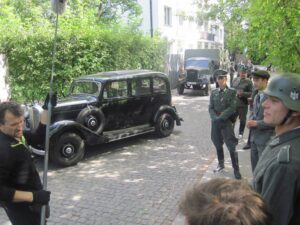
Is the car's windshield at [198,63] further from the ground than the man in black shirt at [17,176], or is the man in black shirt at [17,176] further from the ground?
the car's windshield at [198,63]

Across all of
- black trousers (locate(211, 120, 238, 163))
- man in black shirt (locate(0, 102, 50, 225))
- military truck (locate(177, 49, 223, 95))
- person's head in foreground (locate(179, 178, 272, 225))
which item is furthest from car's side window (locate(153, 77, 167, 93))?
military truck (locate(177, 49, 223, 95))

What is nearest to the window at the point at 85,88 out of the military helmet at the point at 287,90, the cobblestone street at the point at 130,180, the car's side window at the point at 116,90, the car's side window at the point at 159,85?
the car's side window at the point at 116,90

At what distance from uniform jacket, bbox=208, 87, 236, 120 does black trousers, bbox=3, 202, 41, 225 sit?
4249 mm

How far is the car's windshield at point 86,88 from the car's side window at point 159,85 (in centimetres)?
194

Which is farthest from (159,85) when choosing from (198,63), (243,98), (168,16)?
(168,16)

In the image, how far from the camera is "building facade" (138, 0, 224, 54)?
2731 centimetres

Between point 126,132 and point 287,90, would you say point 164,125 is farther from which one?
point 287,90

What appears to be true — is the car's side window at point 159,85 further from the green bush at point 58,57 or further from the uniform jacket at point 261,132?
the uniform jacket at point 261,132

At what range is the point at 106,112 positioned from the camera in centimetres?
902

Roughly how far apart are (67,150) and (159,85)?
3.73 meters

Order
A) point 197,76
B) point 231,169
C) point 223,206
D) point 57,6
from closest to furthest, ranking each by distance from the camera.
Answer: point 223,206
point 57,6
point 231,169
point 197,76

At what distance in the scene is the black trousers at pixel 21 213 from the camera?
325cm

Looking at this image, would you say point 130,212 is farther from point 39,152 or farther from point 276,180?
point 276,180

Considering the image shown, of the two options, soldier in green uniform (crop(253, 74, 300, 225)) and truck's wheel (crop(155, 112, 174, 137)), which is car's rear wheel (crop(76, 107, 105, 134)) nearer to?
truck's wheel (crop(155, 112, 174, 137))
